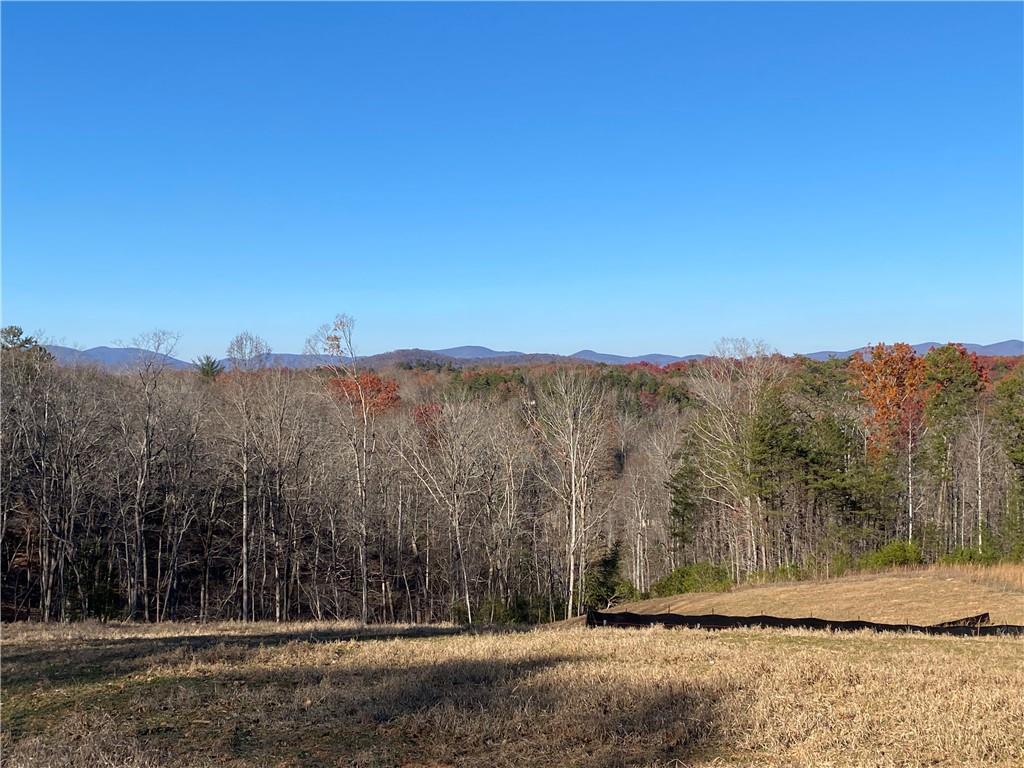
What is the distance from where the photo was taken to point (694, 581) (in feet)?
98.5

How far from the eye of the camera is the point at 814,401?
1682 inches

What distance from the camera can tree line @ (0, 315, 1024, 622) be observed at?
104 ft

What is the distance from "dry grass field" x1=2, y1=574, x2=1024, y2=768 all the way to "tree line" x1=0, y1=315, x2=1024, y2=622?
14451 millimetres

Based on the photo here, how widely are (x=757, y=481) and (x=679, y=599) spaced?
32.4 feet

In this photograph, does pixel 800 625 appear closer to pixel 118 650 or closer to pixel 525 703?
pixel 525 703

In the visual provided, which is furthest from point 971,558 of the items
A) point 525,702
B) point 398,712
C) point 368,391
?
point 398,712

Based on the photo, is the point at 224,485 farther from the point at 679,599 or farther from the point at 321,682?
the point at 321,682

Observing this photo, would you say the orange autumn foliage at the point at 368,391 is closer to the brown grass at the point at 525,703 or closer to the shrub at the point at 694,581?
the shrub at the point at 694,581

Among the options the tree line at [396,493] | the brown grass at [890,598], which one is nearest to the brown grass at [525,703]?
the brown grass at [890,598]

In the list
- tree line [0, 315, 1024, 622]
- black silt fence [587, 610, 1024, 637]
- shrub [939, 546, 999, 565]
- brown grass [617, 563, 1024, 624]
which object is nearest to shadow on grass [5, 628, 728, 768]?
black silt fence [587, 610, 1024, 637]

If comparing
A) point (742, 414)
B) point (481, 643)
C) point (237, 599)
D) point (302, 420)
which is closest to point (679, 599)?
point (742, 414)

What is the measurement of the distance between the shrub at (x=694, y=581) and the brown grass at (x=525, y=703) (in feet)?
59.8

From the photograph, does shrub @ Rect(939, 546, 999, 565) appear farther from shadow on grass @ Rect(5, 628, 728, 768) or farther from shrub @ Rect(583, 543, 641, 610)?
shadow on grass @ Rect(5, 628, 728, 768)

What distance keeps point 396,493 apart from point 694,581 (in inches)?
823
